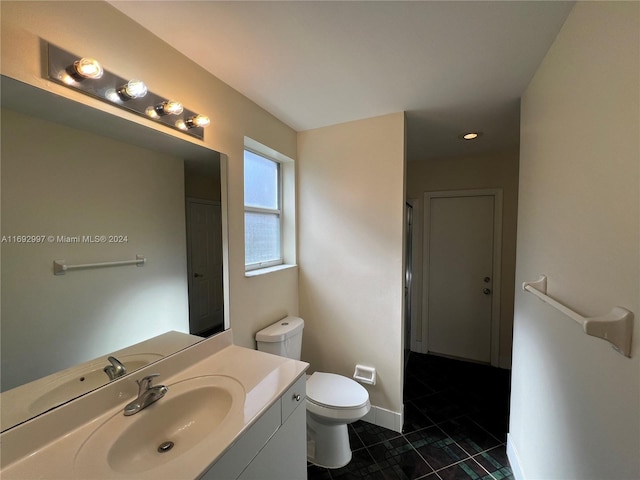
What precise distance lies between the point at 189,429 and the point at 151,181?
104 centimetres

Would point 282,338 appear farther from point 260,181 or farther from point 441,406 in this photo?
point 441,406

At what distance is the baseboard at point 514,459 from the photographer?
4.84 ft

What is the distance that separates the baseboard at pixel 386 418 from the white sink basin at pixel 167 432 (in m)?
1.37

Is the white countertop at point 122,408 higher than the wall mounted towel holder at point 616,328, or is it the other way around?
the wall mounted towel holder at point 616,328

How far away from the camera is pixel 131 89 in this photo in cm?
96

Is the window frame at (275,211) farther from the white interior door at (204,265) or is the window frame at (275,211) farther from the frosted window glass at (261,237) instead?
the white interior door at (204,265)

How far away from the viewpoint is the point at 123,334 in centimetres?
102

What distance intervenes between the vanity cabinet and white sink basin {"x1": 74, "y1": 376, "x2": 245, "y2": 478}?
71 millimetres

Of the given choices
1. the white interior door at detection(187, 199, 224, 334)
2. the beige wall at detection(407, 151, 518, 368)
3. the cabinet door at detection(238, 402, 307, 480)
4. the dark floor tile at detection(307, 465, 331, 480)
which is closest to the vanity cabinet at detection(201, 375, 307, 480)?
the cabinet door at detection(238, 402, 307, 480)

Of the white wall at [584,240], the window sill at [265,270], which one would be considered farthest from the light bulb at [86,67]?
the white wall at [584,240]

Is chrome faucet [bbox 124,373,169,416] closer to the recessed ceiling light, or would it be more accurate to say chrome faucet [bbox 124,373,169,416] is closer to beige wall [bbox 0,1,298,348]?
beige wall [bbox 0,1,298,348]

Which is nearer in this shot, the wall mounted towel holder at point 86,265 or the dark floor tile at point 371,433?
the wall mounted towel holder at point 86,265

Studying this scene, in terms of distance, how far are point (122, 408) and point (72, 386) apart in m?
0.19

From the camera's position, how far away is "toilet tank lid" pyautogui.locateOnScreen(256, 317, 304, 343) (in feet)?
5.50
